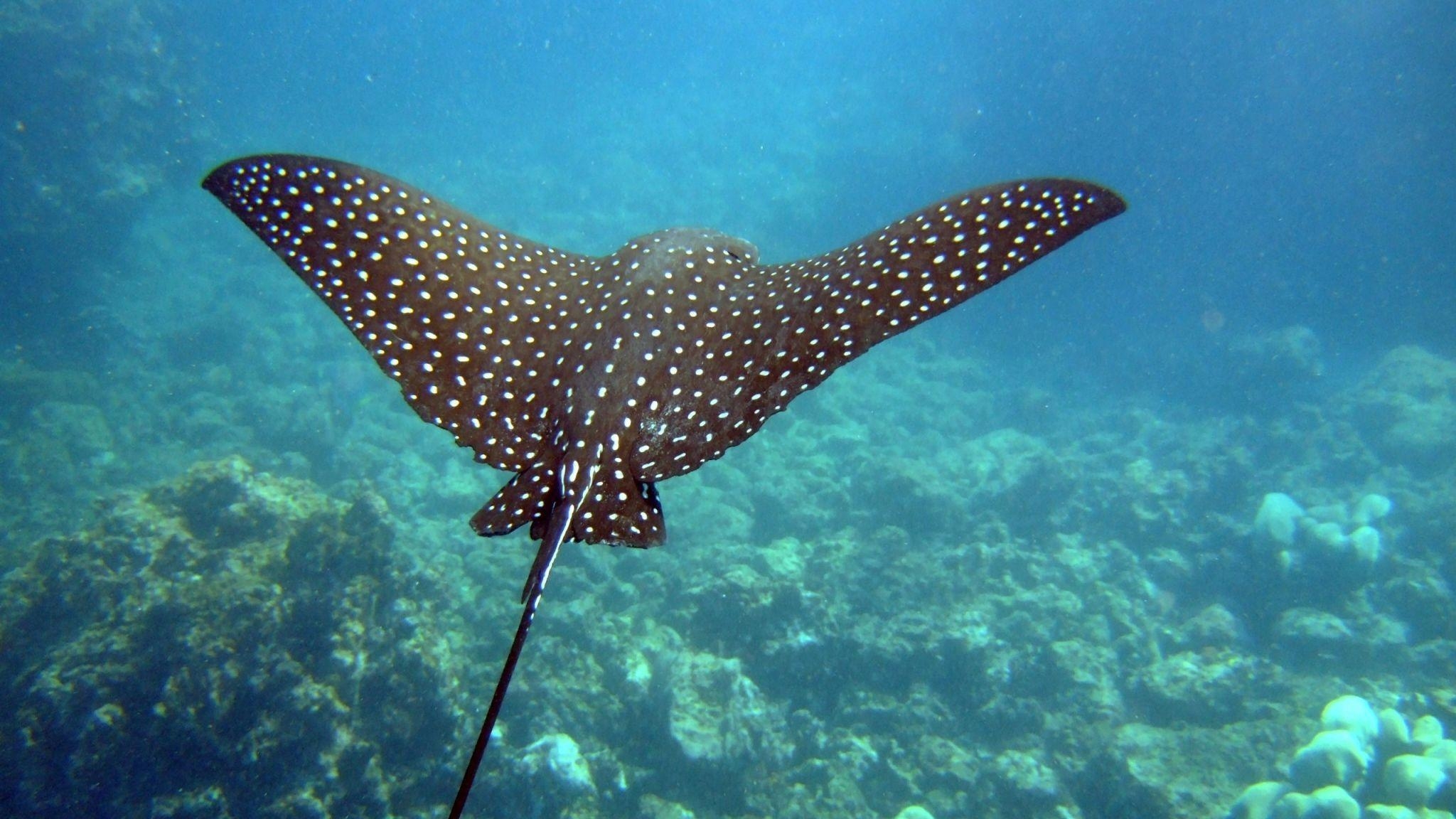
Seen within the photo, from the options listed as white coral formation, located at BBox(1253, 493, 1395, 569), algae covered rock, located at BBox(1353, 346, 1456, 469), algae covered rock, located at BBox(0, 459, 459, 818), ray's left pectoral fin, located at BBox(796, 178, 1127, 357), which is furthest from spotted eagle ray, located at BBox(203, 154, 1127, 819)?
algae covered rock, located at BBox(1353, 346, 1456, 469)

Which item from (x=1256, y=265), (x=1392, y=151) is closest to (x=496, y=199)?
(x=1256, y=265)

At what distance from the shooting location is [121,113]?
22.5 metres

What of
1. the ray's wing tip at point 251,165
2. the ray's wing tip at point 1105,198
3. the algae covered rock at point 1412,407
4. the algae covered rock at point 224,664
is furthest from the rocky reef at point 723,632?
the ray's wing tip at point 1105,198

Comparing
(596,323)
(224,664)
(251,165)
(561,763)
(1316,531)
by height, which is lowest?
(561,763)

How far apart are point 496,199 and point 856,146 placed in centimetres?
2280

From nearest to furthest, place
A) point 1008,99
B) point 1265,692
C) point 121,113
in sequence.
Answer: point 1265,692
point 121,113
point 1008,99

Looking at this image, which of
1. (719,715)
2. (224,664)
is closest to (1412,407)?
(719,715)

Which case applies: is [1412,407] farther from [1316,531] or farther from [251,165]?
[251,165]

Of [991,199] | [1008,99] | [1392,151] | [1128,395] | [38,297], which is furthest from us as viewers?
[1008,99]

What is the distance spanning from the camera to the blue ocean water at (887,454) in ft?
26.9

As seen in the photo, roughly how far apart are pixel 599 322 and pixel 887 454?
13.8 metres

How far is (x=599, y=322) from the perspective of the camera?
13.8 ft

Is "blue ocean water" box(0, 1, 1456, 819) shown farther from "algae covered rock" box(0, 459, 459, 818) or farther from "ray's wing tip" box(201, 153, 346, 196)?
"ray's wing tip" box(201, 153, 346, 196)

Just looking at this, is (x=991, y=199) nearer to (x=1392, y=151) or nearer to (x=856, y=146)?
(x=856, y=146)
